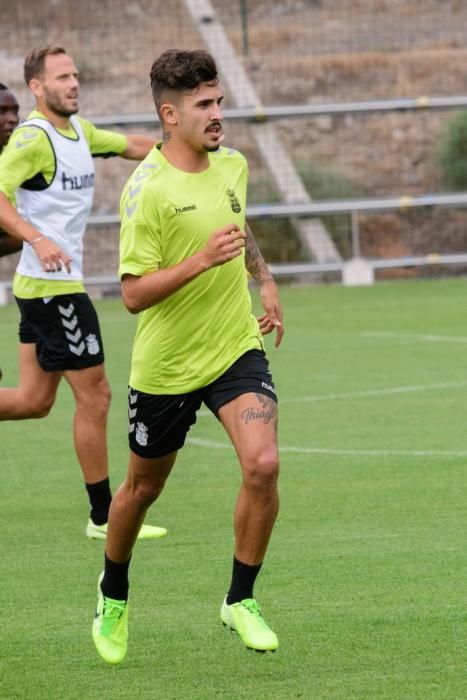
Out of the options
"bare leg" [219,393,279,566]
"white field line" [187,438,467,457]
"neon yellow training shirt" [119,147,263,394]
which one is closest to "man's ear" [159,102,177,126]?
"neon yellow training shirt" [119,147,263,394]

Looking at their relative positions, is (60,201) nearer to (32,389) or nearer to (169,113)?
(32,389)

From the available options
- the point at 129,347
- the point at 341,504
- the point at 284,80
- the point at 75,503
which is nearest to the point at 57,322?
the point at 75,503

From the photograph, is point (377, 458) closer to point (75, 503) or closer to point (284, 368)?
point (75, 503)

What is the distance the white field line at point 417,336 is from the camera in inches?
658

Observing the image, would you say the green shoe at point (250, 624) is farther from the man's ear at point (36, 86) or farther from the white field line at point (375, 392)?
the white field line at point (375, 392)

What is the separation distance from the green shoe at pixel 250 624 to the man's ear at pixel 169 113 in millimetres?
1874

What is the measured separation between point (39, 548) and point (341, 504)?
5.72ft

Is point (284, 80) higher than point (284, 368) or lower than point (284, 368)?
lower

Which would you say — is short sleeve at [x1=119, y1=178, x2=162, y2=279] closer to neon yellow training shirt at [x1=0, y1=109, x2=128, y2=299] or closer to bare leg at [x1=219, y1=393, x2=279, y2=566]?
bare leg at [x1=219, y1=393, x2=279, y2=566]

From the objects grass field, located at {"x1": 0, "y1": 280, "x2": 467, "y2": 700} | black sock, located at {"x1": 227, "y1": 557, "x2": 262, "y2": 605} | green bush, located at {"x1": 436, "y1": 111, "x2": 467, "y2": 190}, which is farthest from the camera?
green bush, located at {"x1": 436, "y1": 111, "x2": 467, "y2": 190}

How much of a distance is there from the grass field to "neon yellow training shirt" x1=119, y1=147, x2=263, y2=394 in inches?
41.9

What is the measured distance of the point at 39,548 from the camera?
8.04 m

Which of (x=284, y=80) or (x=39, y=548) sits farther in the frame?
(x=284, y=80)

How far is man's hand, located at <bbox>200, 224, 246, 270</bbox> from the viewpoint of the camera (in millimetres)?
5824
